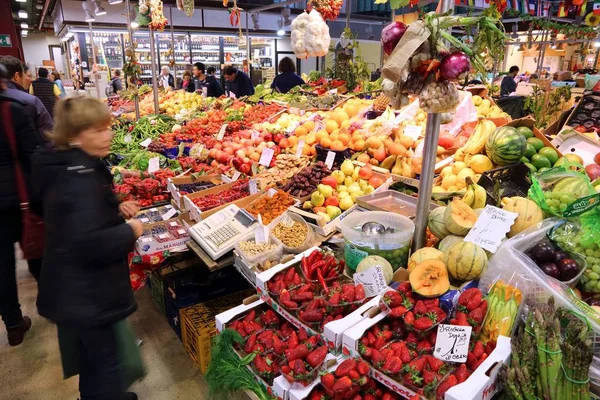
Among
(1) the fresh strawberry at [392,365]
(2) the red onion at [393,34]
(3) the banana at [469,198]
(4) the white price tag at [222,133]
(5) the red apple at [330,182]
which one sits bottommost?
(1) the fresh strawberry at [392,365]

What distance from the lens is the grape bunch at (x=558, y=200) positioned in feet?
7.11

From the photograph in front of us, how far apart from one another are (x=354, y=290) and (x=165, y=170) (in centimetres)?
280

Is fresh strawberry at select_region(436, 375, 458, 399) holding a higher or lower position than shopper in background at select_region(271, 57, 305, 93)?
lower

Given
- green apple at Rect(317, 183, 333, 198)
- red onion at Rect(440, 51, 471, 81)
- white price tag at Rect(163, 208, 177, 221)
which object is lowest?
white price tag at Rect(163, 208, 177, 221)

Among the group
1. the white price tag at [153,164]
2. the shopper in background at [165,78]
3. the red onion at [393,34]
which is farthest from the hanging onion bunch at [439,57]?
the shopper in background at [165,78]

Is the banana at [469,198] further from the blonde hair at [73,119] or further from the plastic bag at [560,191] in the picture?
the blonde hair at [73,119]

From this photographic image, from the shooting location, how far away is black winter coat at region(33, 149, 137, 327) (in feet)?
5.23

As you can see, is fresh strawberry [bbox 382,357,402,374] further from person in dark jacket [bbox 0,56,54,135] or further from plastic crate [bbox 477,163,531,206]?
person in dark jacket [bbox 0,56,54,135]

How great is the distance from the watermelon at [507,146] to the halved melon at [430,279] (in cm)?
120

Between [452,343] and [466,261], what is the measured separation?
455 mm

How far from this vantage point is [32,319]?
11.8 ft

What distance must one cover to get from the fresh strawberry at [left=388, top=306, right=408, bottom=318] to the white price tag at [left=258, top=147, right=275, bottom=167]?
2318mm

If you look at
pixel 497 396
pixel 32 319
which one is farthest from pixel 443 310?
pixel 32 319

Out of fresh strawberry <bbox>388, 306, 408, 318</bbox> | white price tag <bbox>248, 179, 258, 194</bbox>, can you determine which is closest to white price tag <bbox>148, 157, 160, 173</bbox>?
white price tag <bbox>248, 179, 258, 194</bbox>
